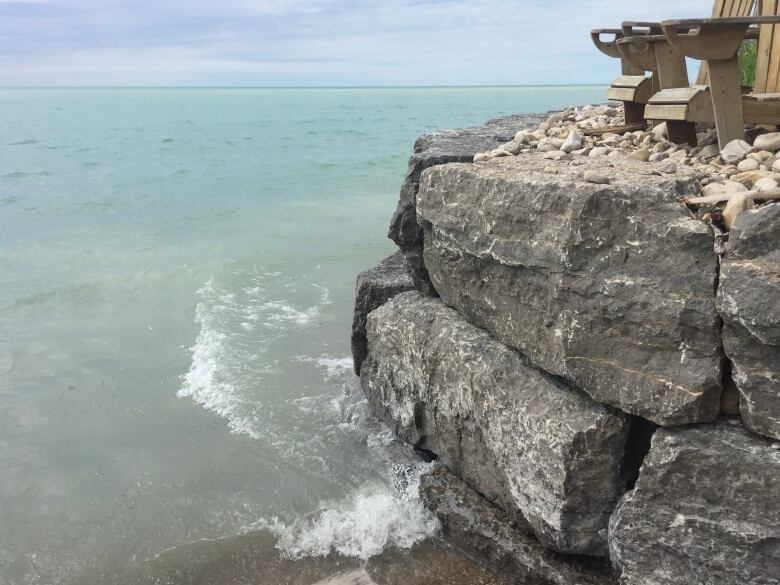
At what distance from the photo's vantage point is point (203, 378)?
23.6 feet

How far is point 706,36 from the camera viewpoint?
4.14 meters

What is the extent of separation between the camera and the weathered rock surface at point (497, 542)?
13.2 ft

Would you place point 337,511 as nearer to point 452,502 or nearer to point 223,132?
point 452,502

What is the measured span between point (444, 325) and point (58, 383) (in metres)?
4.59

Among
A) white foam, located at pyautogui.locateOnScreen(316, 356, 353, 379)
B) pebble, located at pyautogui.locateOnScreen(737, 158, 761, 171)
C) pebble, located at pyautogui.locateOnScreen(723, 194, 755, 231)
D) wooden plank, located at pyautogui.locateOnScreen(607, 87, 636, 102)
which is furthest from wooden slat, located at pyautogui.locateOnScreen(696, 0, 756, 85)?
→ white foam, located at pyautogui.locateOnScreen(316, 356, 353, 379)

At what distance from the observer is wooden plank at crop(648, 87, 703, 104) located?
4.59 m

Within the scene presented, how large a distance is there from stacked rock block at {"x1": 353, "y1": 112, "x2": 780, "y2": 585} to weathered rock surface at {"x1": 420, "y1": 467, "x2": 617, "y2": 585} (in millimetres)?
11

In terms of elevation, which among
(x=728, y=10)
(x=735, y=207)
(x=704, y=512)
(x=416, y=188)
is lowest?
(x=704, y=512)

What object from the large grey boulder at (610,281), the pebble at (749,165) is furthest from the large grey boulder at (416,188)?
the pebble at (749,165)

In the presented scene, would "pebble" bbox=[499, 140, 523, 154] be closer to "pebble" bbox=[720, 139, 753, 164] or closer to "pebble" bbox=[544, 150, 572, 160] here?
"pebble" bbox=[544, 150, 572, 160]

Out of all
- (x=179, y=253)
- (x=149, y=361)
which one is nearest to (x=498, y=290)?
(x=149, y=361)

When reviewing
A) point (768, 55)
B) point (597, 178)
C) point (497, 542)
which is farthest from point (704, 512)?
point (768, 55)

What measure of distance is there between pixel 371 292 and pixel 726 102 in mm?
3109

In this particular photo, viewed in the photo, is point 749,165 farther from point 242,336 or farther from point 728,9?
point 242,336
